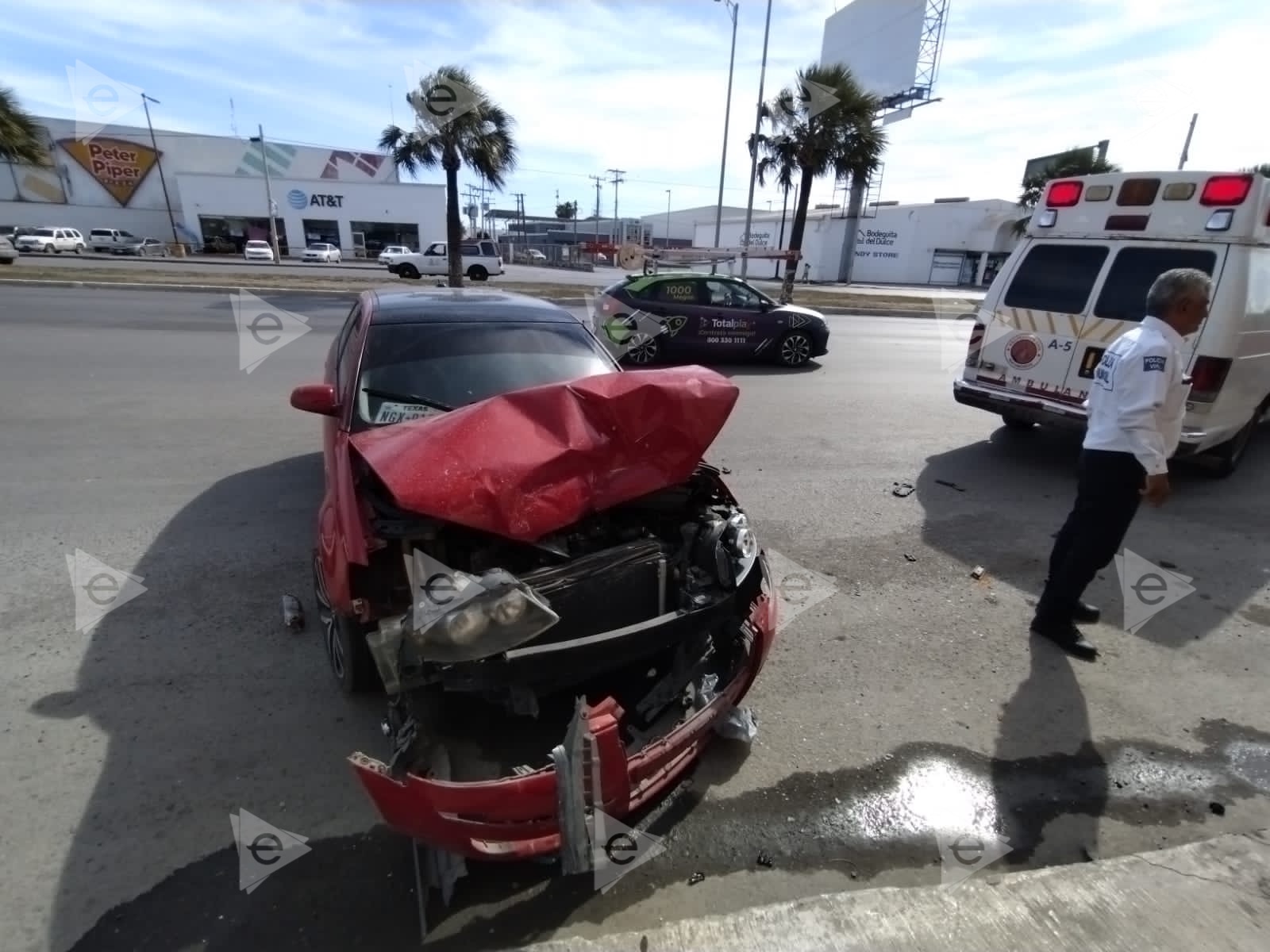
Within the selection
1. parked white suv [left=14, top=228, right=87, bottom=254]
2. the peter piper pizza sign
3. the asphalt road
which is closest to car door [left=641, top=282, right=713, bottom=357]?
the asphalt road

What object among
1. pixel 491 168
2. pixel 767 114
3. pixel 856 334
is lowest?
pixel 856 334

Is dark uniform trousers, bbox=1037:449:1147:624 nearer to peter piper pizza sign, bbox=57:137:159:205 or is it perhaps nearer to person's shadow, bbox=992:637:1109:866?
person's shadow, bbox=992:637:1109:866

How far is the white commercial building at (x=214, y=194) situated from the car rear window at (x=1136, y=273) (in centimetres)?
5080

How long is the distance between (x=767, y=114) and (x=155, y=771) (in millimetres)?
28254

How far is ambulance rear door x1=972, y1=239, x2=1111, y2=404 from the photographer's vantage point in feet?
19.2

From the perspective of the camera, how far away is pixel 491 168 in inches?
789

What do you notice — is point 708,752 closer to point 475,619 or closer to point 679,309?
point 475,619

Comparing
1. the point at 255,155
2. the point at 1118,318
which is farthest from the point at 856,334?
the point at 255,155

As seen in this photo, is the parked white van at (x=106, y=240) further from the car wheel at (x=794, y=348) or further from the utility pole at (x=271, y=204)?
the car wheel at (x=794, y=348)

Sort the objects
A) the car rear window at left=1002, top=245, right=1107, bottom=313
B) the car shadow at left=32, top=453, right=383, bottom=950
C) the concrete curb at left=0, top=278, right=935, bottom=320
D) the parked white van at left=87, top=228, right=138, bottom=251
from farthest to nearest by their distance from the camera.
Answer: the parked white van at left=87, top=228, right=138, bottom=251
the concrete curb at left=0, top=278, right=935, bottom=320
the car rear window at left=1002, top=245, right=1107, bottom=313
the car shadow at left=32, top=453, right=383, bottom=950

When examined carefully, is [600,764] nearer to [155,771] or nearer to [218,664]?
[155,771]

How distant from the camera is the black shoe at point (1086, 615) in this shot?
3841 mm

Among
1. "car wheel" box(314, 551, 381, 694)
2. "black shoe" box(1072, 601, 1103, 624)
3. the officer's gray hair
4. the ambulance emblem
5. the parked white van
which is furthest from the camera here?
the parked white van

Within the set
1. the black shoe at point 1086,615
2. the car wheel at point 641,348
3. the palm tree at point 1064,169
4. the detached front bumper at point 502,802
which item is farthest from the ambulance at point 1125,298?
the palm tree at point 1064,169
